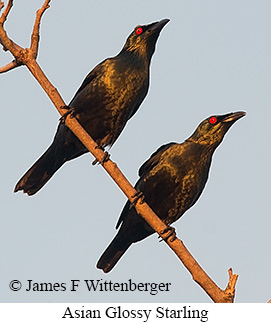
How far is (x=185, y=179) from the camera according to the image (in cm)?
805

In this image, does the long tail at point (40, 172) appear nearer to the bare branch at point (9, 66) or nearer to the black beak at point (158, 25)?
the bare branch at point (9, 66)

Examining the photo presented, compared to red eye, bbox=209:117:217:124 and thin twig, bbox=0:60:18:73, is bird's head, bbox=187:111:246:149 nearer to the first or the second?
red eye, bbox=209:117:217:124

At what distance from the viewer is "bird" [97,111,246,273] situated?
805cm

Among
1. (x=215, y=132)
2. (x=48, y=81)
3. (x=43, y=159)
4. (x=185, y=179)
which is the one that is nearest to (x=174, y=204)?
(x=185, y=179)

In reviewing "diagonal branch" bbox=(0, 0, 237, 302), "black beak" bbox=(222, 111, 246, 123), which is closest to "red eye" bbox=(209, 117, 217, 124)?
"black beak" bbox=(222, 111, 246, 123)

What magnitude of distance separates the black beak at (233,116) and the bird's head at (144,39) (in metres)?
1.17

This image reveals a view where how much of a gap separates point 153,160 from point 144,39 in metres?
1.48

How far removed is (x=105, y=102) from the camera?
788cm

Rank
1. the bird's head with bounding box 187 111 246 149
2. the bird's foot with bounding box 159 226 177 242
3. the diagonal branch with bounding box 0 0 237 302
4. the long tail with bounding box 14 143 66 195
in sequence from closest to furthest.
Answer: the diagonal branch with bounding box 0 0 237 302
the bird's foot with bounding box 159 226 177 242
the long tail with bounding box 14 143 66 195
the bird's head with bounding box 187 111 246 149

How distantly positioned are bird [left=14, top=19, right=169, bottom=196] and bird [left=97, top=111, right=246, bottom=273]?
63 cm

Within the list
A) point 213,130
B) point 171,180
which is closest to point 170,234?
point 171,180

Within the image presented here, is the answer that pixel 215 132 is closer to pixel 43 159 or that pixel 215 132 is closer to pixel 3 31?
pixel 43 159

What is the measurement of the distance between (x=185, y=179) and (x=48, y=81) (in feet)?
7.40

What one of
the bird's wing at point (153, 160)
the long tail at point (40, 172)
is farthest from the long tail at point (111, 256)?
the long tail at point (40, 172)
